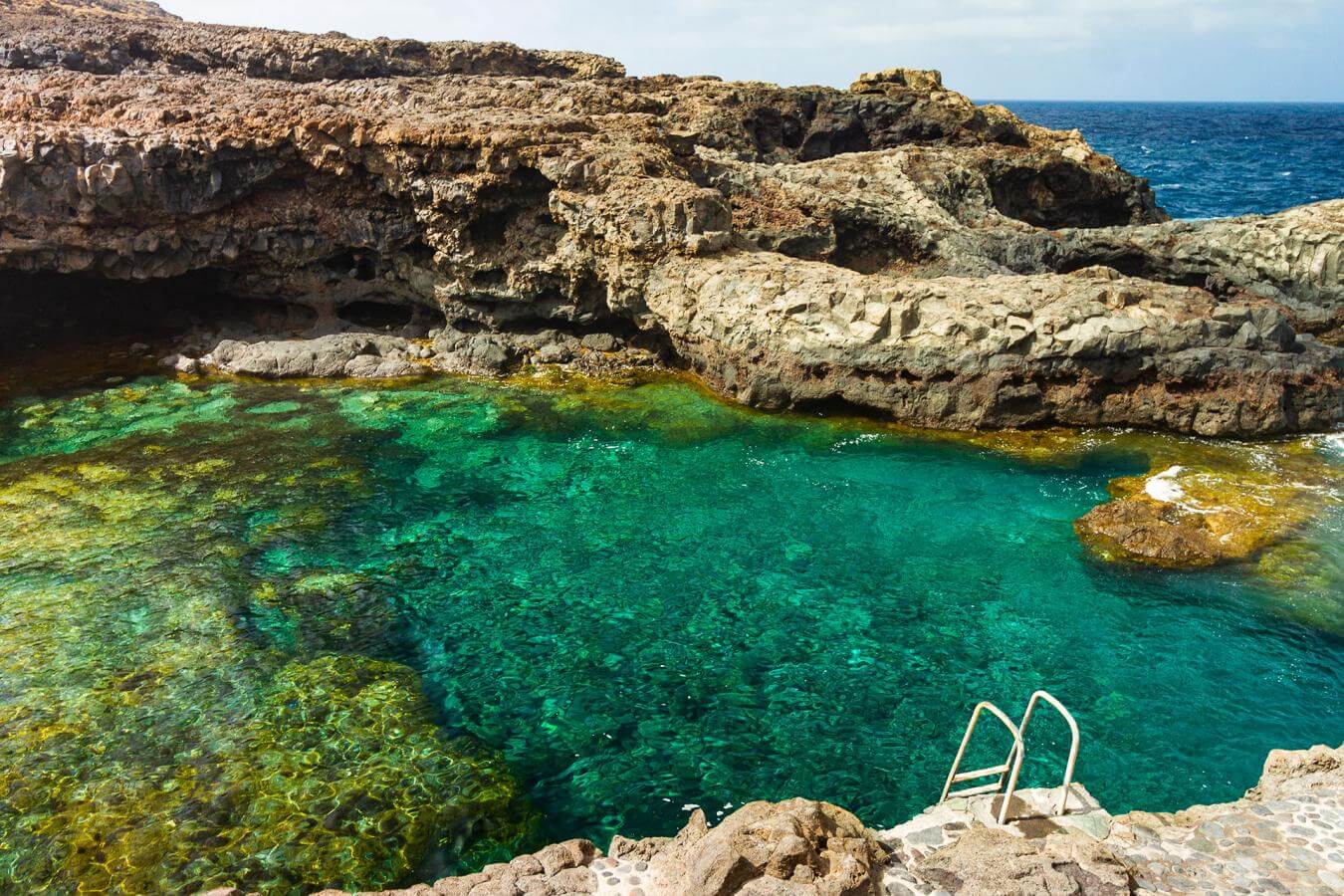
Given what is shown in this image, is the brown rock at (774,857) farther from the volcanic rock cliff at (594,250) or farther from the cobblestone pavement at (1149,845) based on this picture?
the volcanic rock cliff at (594,250)

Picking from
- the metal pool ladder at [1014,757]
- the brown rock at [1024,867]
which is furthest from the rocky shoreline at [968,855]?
the metal pool ladder at [1014,757]

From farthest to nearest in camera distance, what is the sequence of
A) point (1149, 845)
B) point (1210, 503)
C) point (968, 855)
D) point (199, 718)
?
point (1210, 503) → point (199, 718) → point (1149, 845) → point (968, 855)

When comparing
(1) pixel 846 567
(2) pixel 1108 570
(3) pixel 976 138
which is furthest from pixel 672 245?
(3) pixel 976 138

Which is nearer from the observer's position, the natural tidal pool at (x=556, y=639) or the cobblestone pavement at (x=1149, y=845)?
the cobblestone pavement at (x=1149, y=845)

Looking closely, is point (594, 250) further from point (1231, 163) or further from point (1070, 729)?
point (1231, 163)

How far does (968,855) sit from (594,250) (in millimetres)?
16148

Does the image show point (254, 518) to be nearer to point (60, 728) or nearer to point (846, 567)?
point (60, 728)

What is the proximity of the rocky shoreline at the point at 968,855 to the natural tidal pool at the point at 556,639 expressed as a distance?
66.4 inches

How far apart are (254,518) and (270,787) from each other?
643 centimetres

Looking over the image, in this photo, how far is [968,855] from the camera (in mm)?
6332

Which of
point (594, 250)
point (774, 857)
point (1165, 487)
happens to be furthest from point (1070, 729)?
point (594, 250)

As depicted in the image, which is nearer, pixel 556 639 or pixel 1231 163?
pixel 556 639

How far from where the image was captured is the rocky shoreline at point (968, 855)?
609 cm

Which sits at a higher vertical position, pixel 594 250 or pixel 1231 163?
pixel 1231 163
